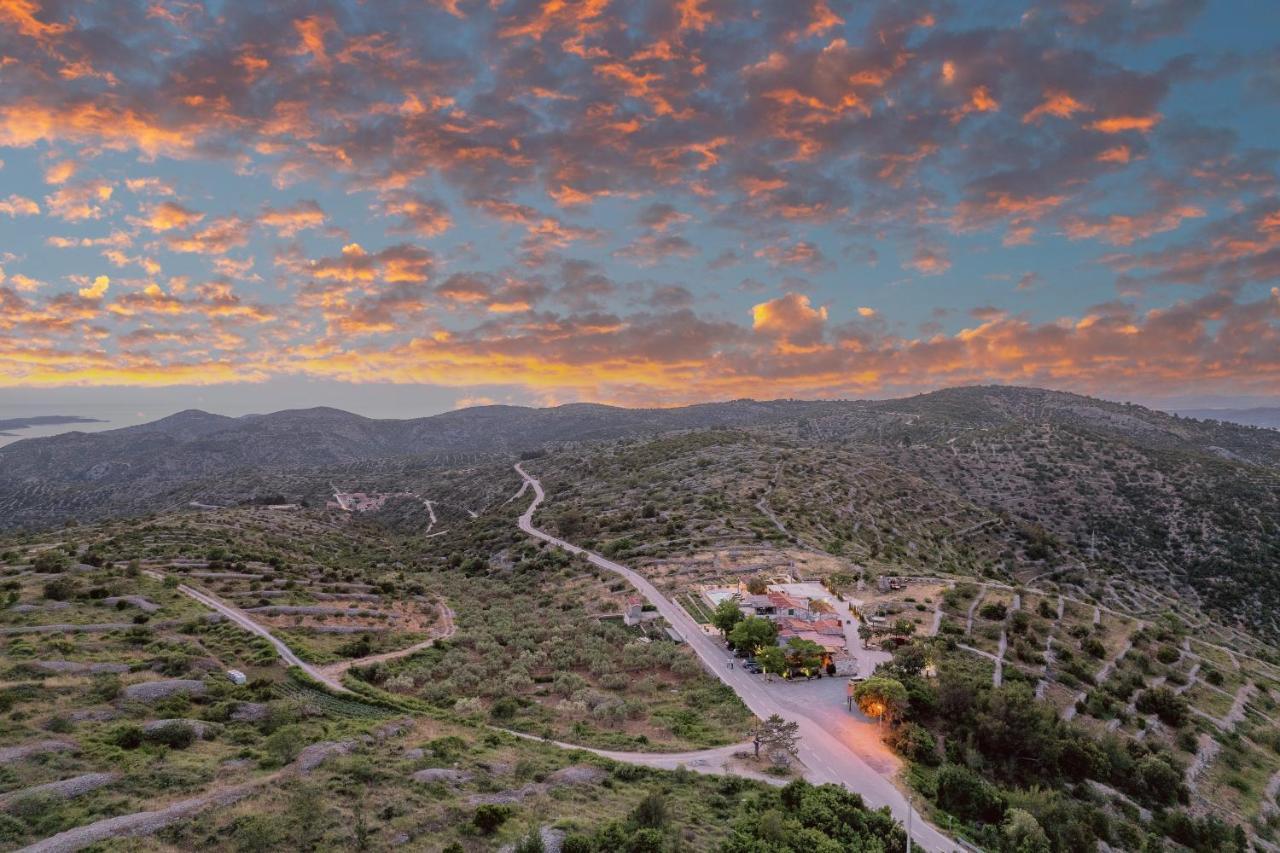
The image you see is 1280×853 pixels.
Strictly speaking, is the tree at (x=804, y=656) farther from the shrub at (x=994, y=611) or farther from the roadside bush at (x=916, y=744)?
the shrub at (x=994, y=611)

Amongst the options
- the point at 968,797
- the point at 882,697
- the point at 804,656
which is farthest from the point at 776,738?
the point at 804,656

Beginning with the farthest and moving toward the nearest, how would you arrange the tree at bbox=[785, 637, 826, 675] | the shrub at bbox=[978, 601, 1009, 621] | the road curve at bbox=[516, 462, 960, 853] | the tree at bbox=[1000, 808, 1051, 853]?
the shrub at bbox=[978, 601, 1009, 621] → the tree at bbox=[785, 637, 826, 675] → the road curve at bbox=[516, 462, 960, 853] → the tree at bbox=[1000, 808, 1051, 853]

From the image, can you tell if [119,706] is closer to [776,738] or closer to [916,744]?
[776,738]

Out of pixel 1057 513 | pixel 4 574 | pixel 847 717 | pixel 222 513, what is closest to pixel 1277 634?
pixel 1057 513

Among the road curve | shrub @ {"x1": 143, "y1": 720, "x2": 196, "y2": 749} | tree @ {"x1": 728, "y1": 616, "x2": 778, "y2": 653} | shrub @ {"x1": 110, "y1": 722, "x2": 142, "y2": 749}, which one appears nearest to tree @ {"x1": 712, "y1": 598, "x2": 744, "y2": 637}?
the road curve

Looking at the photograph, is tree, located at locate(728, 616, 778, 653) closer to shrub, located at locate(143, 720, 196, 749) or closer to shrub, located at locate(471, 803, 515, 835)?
shrub, located at locate(471, 803, 515, 835)

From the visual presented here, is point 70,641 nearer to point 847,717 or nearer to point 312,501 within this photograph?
point 847,717
